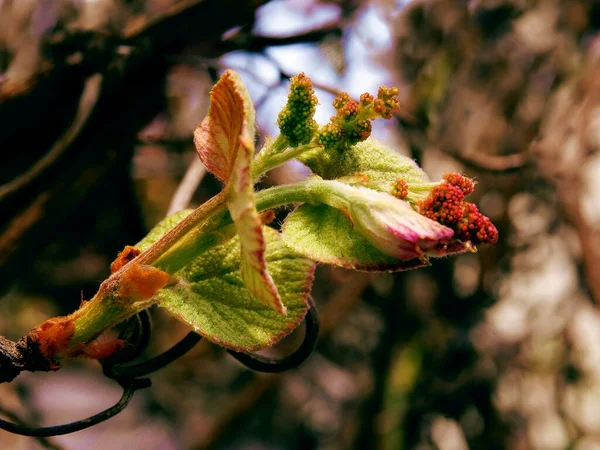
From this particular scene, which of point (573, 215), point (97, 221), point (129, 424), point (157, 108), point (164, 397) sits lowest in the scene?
point (129, 424)

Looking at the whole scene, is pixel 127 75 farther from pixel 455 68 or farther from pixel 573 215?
pixel 573 215

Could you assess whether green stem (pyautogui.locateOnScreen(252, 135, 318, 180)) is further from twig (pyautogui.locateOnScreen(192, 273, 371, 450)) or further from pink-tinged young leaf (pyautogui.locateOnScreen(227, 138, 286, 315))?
twig (pyautogui.locateOnScreen(192, 273, 371, 450))

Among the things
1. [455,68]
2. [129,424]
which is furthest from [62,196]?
[129,424]

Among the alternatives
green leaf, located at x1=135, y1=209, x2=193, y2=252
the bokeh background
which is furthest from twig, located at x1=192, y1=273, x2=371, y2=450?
green leaf, located at x1=135, y1=209, x2=193, y2=252

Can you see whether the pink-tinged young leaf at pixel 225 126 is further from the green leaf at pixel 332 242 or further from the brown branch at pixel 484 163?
the brown branch at pixel 484 163

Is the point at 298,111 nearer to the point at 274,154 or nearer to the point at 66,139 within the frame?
the point at 274,154

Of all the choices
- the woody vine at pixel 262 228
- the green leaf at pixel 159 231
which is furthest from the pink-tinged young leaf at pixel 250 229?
the green leaf at pixel 159 231
